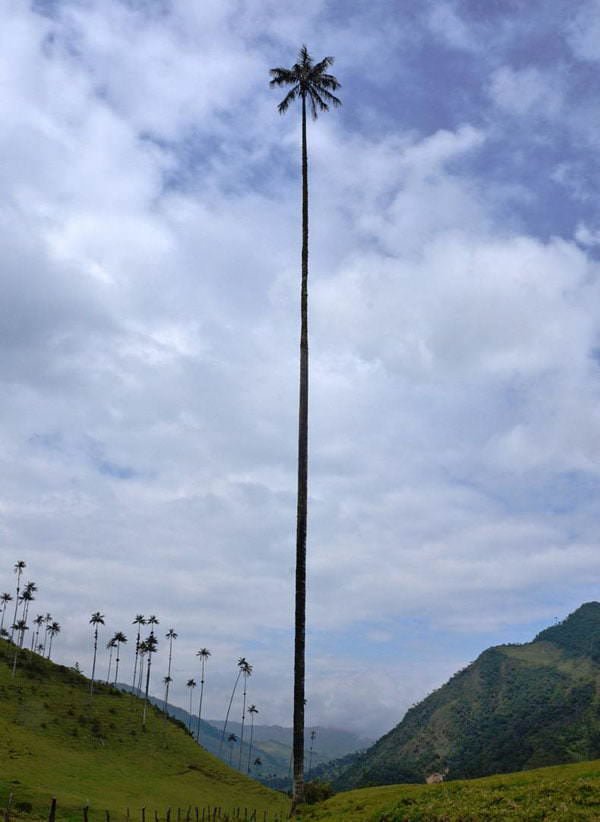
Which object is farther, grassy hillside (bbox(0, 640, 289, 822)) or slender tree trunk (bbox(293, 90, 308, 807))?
grassy hillside (bbox(0, 640, 289, 822))

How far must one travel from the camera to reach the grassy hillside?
70.1m

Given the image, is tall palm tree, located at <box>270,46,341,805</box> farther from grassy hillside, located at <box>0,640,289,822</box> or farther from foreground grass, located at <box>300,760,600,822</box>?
grassy hillside, located at <box>0,640,289,822</box>

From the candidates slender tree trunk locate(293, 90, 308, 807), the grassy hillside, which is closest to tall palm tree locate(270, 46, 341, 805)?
slender tree trunk locate(293, 90, 308, 807)

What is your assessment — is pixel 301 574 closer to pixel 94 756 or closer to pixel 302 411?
pixel 302 411

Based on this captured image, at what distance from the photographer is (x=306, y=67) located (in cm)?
3816

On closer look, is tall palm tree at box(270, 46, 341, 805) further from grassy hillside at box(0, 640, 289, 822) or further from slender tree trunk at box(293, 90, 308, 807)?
grassy hillside at box(0, 640, 289, 822)

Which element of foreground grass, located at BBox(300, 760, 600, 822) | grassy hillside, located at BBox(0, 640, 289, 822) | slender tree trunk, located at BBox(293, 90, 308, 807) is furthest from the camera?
grassy hillside, located at BBox(0, 640, 289, 822)

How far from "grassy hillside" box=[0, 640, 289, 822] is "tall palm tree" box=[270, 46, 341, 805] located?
3345 cm

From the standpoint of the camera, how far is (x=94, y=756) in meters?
100

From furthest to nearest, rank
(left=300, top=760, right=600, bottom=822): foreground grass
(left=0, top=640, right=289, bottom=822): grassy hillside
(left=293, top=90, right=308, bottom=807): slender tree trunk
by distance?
(left=0, top=640, right=289, bottom=822): grassy hillside → (left=293, top=90, right=308, bottom=807): slender tree trunk → (left=300, top=760, right=600, bottom=822): foreground grass

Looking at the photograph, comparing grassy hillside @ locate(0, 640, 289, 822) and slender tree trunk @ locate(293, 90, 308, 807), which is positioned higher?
slender tree trunk @ locate(293, 90, 308, 807)

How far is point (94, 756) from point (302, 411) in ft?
290

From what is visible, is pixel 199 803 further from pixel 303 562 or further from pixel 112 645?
pixel 112 645

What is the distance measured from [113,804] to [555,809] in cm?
6036
